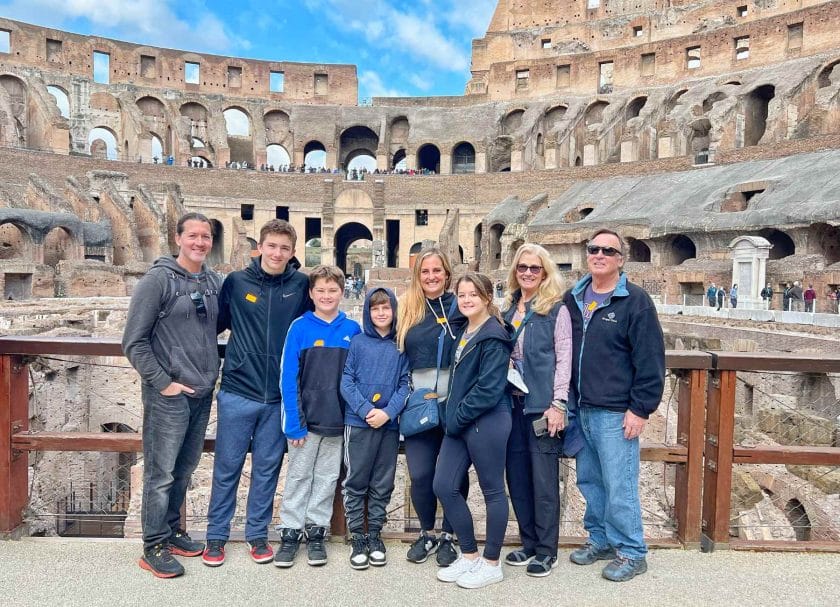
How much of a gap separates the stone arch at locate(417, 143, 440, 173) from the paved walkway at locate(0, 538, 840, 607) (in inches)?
1805

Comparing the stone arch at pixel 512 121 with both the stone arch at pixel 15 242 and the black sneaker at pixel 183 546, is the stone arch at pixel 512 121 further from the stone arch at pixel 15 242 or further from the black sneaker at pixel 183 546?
the black sneaker at pixel 183 546

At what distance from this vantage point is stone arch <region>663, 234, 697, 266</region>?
84.4 ft

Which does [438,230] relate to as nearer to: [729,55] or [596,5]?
[729,55]

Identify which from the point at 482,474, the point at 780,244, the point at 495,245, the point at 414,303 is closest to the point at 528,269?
the point at 414,303

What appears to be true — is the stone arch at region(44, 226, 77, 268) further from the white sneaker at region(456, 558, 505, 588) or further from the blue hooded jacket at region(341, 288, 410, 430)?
the white sneaker at region(456, 558, 505, 588)

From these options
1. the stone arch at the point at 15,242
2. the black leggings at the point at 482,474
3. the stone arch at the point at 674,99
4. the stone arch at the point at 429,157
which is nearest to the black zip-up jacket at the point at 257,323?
the black leggings at the point at 482,474

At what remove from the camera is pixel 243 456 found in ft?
12.5

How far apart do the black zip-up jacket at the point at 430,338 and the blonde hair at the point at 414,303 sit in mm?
29

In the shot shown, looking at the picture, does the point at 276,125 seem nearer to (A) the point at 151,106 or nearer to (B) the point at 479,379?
(A) the point at 151,106

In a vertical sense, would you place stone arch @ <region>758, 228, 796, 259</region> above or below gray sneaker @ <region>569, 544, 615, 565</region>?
above

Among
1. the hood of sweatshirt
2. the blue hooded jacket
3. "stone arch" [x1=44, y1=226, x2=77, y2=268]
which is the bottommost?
the blue hooded jacket

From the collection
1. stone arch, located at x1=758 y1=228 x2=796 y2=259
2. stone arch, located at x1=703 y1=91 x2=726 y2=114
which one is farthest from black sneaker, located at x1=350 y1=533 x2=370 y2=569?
stone arch, located at x1=703 y1=91 x2=726 y2=114

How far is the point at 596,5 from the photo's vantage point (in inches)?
1933

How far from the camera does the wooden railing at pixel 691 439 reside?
3.71 meters
